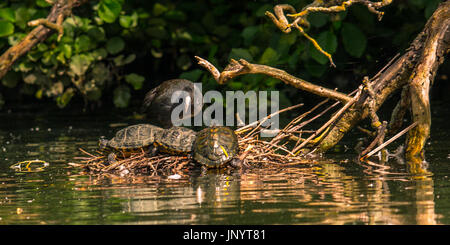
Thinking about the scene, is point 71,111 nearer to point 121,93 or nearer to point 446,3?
point 121,93

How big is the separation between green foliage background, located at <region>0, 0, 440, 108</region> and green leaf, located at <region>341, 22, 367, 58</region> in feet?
0.05

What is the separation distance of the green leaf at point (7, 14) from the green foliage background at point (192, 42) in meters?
0.02

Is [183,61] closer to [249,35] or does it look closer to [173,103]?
[249,35]

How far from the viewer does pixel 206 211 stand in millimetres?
6102

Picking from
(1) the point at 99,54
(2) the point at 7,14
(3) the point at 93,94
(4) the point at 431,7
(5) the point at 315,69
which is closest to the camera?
(4) the point at 431,7

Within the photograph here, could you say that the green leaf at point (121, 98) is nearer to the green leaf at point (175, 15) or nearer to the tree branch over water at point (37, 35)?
the green leaf at point (175, 15)

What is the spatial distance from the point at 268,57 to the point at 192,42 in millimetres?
4689

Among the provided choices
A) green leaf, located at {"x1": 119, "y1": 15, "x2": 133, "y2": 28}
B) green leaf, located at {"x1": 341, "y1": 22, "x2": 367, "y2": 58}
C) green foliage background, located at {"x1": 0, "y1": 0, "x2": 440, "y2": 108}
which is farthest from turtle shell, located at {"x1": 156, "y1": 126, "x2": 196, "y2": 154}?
green leaf, located at {"x1": 119, "y1": 15, "x2": 133, "y2": 28}

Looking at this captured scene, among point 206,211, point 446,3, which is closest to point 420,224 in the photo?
point 206,211

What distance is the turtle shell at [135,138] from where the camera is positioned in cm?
848

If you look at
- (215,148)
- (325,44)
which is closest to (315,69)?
(325,44)

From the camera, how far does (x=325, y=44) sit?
12.2 meters
